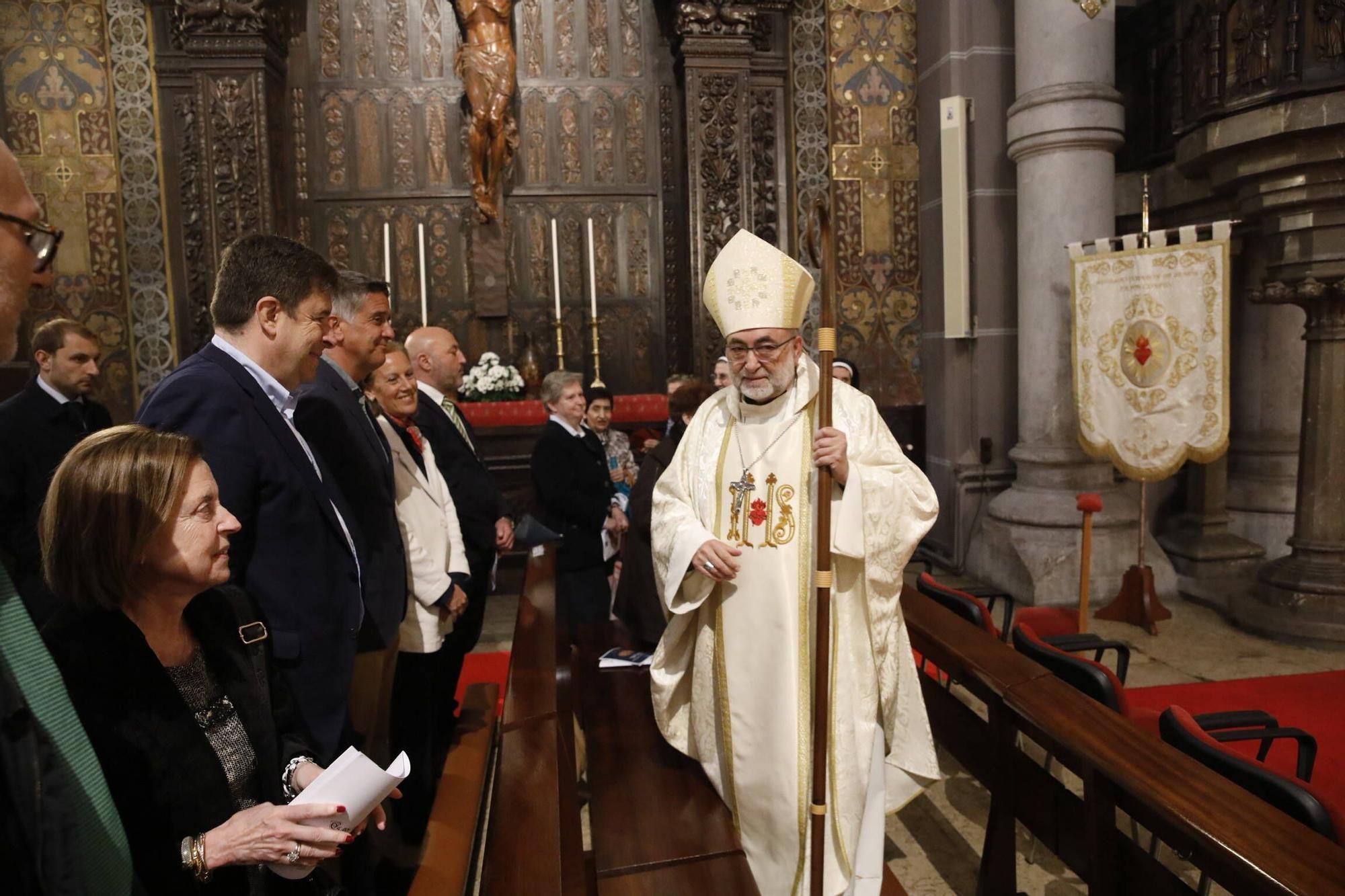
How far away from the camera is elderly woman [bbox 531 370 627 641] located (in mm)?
4305

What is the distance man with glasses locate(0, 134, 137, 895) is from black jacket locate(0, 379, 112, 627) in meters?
1.64

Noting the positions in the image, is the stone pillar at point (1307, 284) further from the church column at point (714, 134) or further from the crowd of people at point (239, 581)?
the crowd of people at point (239, 581)

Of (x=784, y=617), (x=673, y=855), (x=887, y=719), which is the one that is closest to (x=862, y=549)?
(x=784, y=617)

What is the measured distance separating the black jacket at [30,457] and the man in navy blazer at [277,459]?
967mm

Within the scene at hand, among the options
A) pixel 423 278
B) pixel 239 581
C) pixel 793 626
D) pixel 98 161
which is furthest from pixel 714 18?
pixel 239 581

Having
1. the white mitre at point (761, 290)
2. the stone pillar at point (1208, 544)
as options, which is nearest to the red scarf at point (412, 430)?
the white mitre at point (761, 290)

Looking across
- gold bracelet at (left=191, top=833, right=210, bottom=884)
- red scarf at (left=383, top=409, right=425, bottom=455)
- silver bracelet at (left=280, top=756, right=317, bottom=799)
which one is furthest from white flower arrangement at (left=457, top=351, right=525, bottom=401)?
gold bracelet at (left=191, top=833, right=210, bottom=884)

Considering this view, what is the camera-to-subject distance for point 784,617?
2545 mm

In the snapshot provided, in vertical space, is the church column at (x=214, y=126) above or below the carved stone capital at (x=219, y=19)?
below

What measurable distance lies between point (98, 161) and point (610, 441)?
15.9 feet

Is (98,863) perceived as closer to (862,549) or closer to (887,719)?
(862,549)

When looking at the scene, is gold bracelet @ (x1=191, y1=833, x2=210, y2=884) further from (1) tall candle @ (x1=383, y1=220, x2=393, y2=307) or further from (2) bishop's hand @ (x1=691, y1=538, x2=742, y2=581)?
(1) tall candle @ (x1=383, y1=220, x2=393, y2=307)

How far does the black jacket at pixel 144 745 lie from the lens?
55.4 inches

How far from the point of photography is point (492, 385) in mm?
6727
